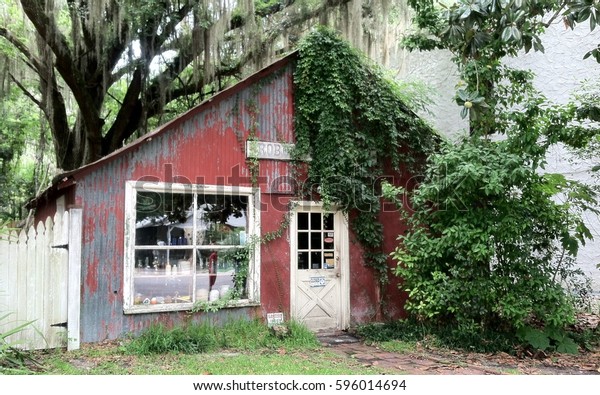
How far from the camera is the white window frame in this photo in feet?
22.7

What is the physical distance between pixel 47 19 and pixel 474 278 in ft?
28.6

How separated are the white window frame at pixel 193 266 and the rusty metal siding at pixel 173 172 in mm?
74

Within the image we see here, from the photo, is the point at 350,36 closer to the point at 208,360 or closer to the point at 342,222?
the point at 342,222

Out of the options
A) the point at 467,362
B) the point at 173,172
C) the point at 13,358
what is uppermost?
the point at 173,172

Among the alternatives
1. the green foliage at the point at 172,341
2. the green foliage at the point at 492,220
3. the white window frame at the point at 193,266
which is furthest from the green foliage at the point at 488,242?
the green foliage at the point at 172,341

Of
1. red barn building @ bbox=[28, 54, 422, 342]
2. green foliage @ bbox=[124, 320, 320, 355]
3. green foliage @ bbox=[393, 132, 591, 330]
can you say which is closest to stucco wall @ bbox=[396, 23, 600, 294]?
green foliage @ bbox=[393, 132, 591, 330]

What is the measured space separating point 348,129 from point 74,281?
4785 millimetres

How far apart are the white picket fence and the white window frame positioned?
0.65 metres

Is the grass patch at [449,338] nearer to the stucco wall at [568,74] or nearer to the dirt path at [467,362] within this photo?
the dirt path at [467,362]

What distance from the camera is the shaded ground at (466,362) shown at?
612cm

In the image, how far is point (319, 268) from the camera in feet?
27.6

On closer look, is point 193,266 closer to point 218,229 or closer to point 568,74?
point 218,229

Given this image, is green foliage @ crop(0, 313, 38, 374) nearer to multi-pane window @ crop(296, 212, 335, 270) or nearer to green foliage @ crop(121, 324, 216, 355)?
green foliage @ crop(121, 324, 216, 355)

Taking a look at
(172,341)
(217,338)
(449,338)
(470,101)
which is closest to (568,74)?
(470,101)
